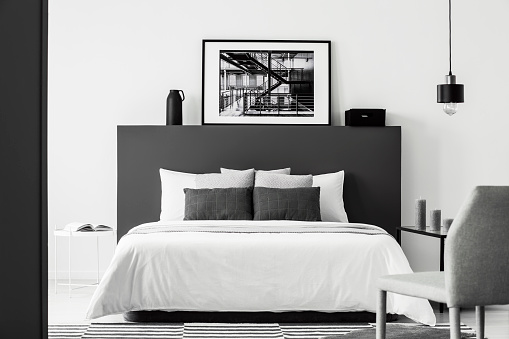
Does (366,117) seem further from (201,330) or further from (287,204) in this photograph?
(201,330)

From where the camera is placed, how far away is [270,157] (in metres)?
6.71

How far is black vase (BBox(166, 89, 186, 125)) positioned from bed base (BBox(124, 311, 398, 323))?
7.02 feet

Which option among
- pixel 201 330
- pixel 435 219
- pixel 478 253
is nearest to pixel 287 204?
pixel 435 219

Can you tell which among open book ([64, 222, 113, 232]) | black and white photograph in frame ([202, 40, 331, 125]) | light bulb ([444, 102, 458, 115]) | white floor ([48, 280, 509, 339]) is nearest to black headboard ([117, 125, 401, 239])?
black and white photograph in frame ([202, 40, 331, 125])

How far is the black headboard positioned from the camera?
6652mm

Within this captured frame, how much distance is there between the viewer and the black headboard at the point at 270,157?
6.65 meters

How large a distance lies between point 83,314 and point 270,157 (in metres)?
2.18

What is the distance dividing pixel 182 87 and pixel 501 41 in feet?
9.13

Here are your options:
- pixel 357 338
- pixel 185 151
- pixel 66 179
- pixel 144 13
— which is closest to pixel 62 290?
pixel 66 179

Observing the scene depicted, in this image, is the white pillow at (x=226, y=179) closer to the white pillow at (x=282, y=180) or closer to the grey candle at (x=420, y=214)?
the white pillow at (x=282, y=180)

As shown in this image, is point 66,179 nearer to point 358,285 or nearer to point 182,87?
point 182,87

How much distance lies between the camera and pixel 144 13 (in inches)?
269
